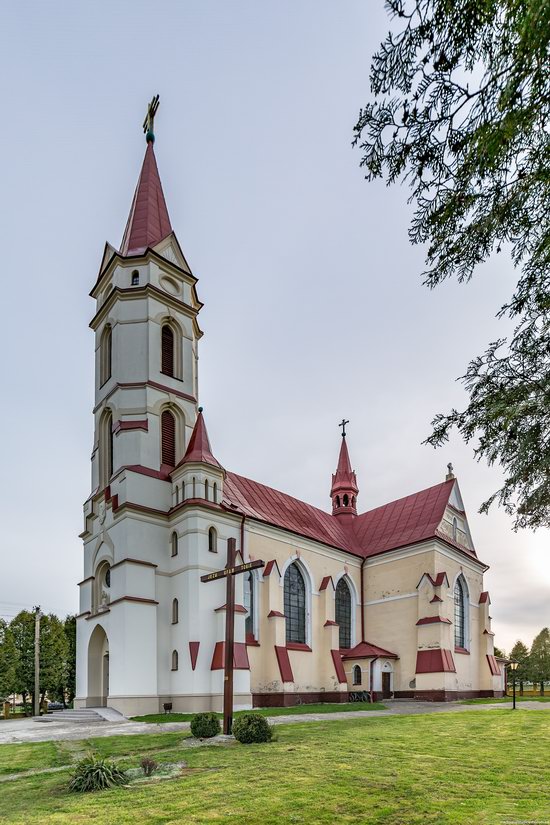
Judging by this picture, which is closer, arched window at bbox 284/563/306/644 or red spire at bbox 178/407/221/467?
red spire at bbox 178/407/221/467

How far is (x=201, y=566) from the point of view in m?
23.5

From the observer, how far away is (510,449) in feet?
21.7

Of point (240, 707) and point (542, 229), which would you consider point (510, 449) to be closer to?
point (542, 229)

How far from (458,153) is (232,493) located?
80.5ft

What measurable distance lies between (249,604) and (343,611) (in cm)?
863

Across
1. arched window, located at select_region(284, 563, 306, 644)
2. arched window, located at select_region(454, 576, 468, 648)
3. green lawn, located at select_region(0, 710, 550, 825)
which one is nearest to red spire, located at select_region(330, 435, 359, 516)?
arched window, located at select_region(454, 576, 468, 648)

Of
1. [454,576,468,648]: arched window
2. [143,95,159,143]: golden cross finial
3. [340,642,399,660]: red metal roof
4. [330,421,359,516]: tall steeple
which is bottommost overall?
[340,642,399,660]: red metal roof

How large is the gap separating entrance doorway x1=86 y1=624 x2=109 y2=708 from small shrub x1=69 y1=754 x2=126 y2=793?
57.6 ft

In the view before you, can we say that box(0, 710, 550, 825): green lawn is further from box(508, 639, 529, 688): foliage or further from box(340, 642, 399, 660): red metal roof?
box(508, 639, 529, 688): foliage

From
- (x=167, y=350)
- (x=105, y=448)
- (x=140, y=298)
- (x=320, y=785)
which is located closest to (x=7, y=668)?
(x=105, y=448)

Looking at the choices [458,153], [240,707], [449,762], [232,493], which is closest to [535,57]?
[458,153]

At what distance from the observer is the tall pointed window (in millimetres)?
28359

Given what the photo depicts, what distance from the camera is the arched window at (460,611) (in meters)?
33.0

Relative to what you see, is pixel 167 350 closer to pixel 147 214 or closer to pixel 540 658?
pixel 147 214
